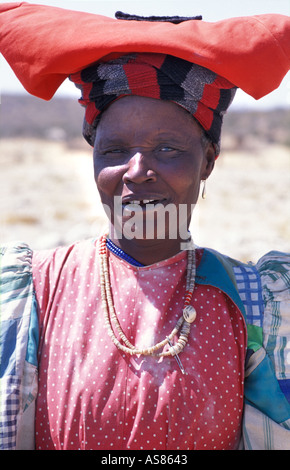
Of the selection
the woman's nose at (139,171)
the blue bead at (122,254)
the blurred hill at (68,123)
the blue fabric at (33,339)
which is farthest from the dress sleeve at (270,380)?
the blurred hill at (68,123)

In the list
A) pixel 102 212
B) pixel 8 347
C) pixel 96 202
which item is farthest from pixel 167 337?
pixel 96 202

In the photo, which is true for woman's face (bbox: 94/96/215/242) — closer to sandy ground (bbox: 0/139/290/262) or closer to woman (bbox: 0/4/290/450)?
woman (bbox: 0/4/290/450)

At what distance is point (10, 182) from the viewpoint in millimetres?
11570

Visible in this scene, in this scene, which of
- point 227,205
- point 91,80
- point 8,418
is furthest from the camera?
point 227,205

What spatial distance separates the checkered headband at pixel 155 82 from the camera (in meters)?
2.02

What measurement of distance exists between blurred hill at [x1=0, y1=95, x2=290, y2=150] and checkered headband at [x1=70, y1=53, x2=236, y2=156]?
20.2m

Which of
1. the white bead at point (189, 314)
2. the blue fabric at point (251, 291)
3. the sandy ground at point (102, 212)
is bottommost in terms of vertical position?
the white bead at point (189, 314)

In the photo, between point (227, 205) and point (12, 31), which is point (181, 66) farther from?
point (227, 205)

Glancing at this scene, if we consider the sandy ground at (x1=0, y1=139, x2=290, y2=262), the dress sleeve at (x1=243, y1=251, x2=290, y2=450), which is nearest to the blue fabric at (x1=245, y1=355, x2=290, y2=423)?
the dress sleeve at (x1=243, y1=251, x2=290, y2=450)

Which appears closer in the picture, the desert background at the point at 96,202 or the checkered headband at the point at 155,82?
the checkered headband at the point at 155,82

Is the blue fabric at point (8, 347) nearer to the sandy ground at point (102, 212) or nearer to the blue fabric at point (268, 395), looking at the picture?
the blue fabric at point (268, 395)

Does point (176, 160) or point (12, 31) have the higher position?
point (12, 31)

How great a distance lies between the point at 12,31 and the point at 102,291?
37.3 inches
